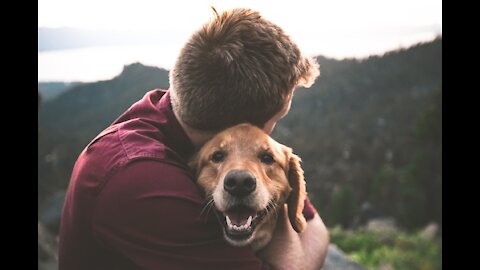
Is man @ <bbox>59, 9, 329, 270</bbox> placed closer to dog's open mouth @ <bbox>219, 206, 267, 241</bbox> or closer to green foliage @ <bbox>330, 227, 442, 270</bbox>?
dog's open mouth @ <bbox>219, 206, 267, 241</bbox>

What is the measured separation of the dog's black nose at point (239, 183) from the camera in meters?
2.45

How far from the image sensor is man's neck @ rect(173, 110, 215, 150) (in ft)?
8.95

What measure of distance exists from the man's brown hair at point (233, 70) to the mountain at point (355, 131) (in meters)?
1.38

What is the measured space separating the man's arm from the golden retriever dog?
0.16 feet

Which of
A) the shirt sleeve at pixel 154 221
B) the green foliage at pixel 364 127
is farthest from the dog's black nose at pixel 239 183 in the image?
the green foliage at pixel 364 127

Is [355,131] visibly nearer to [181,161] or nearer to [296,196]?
[296,196]

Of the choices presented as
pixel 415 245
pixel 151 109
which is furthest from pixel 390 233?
pixel 151 109

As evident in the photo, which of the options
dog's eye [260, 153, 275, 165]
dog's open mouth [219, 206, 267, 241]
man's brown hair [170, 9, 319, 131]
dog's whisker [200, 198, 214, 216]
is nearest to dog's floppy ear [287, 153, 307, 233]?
dog's eye [260, 153, 275, 165]

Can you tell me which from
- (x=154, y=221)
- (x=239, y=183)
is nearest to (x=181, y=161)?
(x=239, y=183)

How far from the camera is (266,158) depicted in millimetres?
2818

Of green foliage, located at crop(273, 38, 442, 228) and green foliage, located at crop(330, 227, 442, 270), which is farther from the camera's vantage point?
green foliage, located at crop(273, 38, 442, 228)
